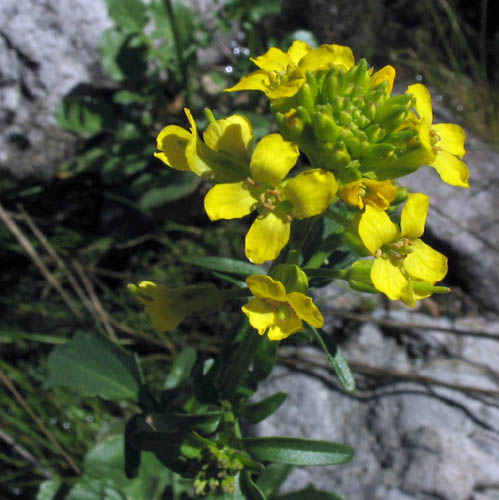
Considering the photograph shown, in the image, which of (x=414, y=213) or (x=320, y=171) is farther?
(x=414, y=213)

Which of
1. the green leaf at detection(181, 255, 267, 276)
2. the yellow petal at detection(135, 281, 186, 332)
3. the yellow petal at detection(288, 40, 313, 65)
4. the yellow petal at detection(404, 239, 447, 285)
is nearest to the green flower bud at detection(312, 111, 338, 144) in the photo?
the yellow petal at detection(288, 40, 313, 65)

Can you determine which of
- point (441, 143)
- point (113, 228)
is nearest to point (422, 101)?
point (441, 143)

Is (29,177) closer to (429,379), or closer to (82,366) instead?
(82,366)

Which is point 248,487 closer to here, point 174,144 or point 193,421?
point 193,421

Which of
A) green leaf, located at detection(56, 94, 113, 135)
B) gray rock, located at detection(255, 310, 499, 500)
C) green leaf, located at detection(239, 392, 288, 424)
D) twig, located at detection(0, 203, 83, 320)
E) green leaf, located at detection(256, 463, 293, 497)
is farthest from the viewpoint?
green leaf, located at detection(56, 94, 113, 135)

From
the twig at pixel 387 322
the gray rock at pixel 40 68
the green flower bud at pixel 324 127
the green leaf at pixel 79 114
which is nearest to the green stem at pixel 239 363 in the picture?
the green flower bud at pixel 324 127

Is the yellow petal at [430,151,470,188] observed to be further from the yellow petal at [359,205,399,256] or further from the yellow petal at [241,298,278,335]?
the yellow petal at [241,298,278,335]

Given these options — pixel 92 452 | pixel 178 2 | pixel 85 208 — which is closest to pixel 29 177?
pixel 85 208
